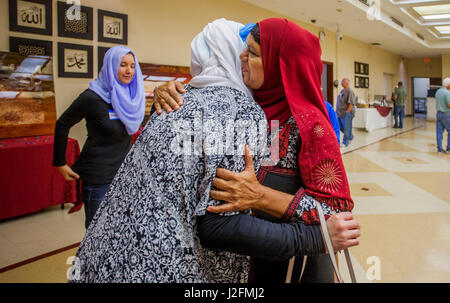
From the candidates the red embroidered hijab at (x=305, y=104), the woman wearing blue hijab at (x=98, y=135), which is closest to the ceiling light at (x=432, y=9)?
the woman wearing blue hijab at (x=98, y=135)

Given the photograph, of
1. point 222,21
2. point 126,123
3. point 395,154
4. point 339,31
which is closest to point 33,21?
point 126,123

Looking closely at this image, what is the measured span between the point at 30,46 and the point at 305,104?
3873 mm

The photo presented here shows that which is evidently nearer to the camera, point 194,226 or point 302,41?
point 194,226

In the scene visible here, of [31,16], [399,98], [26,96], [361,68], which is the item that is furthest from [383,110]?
[26,96]

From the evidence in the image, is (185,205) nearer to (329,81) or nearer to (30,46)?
(30,46)

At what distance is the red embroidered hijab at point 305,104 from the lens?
908 mm

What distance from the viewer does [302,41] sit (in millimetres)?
961

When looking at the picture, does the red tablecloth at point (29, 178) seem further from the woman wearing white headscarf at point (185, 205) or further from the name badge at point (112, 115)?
the woman wearing white headscarf at point (185, 205)

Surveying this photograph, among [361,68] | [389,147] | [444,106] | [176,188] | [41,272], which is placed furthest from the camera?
[361,68]

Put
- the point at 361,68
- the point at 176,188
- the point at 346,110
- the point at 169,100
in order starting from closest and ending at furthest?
the point at 176,188, the point at 169,100, the point at 346,110, the point at 361,68

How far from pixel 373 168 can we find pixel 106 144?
16.1 feet

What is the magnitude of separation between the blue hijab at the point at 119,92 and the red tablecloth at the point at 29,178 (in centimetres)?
147

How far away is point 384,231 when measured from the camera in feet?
9.73
